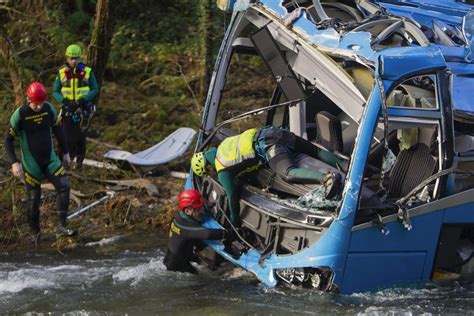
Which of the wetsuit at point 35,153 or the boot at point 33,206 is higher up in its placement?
the wetsuit at point 35,153

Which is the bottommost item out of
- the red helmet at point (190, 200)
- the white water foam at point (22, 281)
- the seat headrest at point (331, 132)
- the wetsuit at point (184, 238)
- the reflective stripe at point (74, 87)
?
the white water foam at point (22, 281)

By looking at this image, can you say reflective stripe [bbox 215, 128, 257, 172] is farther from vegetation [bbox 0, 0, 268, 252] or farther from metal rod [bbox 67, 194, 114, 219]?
metal rod [bbox 67, 194, 114, 219]

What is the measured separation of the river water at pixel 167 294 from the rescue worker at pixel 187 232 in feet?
0.77

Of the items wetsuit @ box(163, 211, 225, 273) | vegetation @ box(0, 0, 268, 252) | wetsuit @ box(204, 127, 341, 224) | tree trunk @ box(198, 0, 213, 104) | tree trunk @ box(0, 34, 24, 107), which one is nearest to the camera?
wetsuit @ box(204, 127, 341, 224)

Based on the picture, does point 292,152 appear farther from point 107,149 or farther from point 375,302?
point 107,149

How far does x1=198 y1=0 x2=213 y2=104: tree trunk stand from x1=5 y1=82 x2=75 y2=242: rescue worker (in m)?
5.01

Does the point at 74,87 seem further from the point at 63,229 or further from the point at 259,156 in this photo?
the point at 259,156

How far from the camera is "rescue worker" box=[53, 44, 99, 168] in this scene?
40.6 ft

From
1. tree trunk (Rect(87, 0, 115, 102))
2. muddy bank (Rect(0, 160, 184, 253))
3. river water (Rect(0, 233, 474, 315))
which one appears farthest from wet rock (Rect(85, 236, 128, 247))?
tree trunk (Rect(87, 0, 115, 102))

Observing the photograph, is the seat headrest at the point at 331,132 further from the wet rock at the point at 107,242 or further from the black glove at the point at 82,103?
the black glove at the point at 82,103

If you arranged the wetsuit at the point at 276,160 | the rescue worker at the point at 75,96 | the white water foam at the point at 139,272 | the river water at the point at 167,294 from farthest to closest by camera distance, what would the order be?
the rescue worker at the point at 75,96 < the white water foam at the point at 139,272 < the wetsuit at the point at 276,160 < the river water at the point at 167,294

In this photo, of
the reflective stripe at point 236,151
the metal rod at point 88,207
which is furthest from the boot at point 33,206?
the reflective stripe at point 236,151

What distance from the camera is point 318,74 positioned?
328 inches

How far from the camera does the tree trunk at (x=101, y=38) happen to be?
45.3ft
